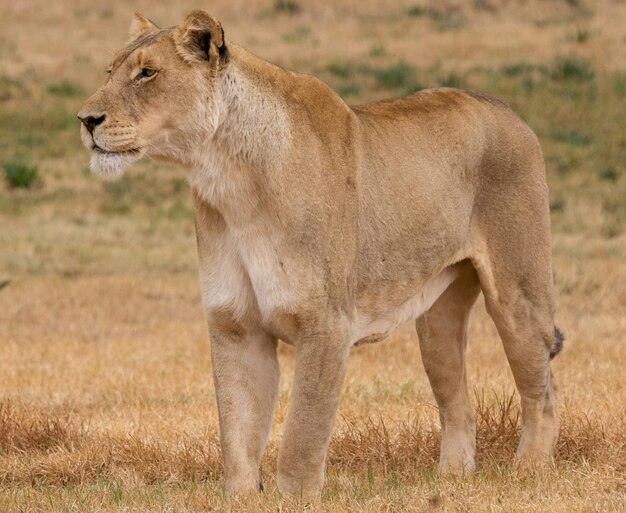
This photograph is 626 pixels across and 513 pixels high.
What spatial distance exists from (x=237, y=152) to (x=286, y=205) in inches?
9.9

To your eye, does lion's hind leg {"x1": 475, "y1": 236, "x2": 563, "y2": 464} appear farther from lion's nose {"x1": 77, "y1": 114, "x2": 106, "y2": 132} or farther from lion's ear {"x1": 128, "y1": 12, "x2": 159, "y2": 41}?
lion's nose {"x1": 77, "y1": 114, "x2": 106, "y2": 132}

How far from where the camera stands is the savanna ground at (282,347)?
5293 millimetres

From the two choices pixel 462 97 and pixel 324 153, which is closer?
pixel 324 153

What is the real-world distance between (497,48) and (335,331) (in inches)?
865

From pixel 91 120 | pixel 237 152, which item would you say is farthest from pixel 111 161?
pixel 237 152

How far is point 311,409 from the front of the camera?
4.57 metres

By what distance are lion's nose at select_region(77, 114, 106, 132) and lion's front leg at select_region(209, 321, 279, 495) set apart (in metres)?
0.81

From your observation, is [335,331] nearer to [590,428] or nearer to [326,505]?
[326,505]

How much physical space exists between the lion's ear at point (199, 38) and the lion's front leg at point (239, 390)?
930 mm

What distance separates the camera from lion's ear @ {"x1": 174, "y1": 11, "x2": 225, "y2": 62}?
175 inches

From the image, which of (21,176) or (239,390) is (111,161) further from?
(21,176)

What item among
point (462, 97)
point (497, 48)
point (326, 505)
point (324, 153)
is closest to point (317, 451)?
point (326, 505)

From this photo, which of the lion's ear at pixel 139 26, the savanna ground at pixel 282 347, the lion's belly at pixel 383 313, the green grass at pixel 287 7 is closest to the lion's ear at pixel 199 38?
the lion's ear at pixel 139 26

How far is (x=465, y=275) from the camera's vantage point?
18.9ft
